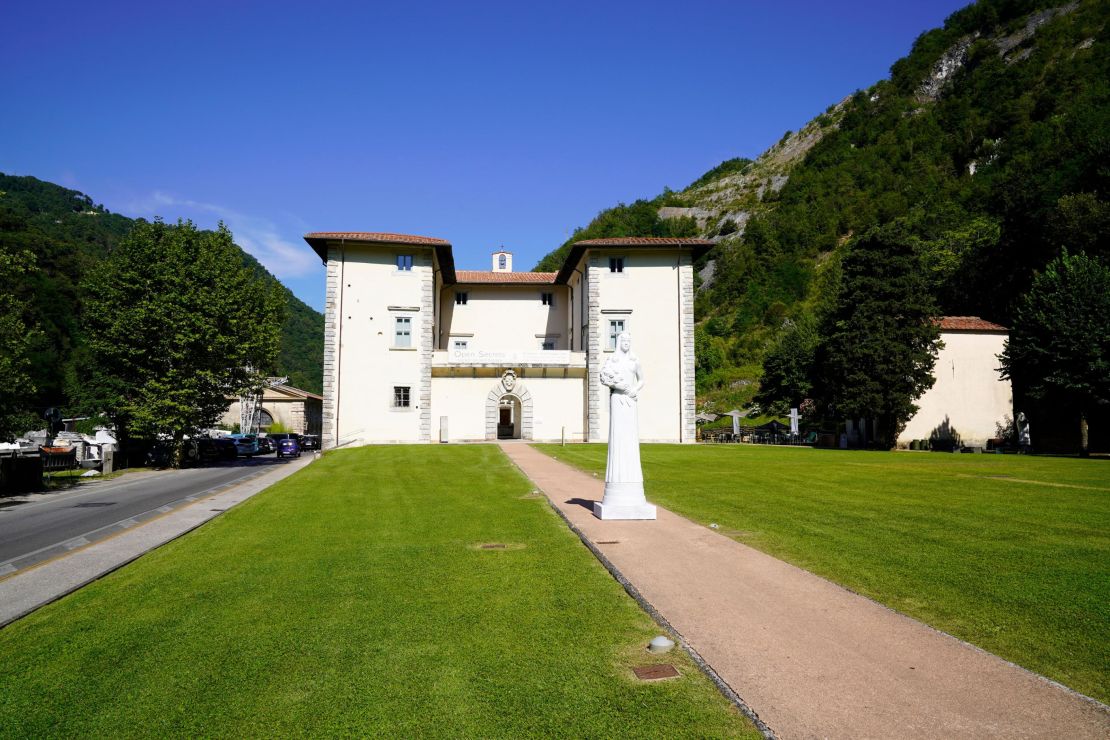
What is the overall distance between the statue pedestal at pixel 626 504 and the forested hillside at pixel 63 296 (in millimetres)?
25141

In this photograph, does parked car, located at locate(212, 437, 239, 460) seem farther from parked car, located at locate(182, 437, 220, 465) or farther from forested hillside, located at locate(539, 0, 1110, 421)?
forested hillside, located at locate(539, 0, 1110, 421)

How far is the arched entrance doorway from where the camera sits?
46.3m

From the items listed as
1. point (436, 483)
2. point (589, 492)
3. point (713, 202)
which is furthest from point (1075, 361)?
point (713, 202)

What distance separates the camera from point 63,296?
5806 centimetres

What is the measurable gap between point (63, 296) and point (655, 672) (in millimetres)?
71180

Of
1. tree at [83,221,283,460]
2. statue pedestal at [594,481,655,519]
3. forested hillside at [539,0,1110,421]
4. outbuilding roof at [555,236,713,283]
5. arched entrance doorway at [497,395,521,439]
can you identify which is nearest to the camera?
statue pedestal at [594,481,655,519]

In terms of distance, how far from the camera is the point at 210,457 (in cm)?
3338

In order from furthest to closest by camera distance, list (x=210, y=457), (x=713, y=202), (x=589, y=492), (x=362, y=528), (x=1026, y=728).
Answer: (x=713, y=202)
(x=210, y=457)
(x=589, y=492)
(x=362, y=528)
(x=1026, y=728)

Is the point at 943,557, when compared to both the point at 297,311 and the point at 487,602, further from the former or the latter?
the point at 297,311

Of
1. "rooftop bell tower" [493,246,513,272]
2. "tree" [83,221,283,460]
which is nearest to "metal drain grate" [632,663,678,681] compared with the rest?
"tree" [83,221,283,460]

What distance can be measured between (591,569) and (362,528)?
4589 millimetres

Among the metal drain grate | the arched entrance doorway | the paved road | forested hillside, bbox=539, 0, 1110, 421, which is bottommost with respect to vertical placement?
the paved road

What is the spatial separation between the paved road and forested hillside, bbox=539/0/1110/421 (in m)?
35.9

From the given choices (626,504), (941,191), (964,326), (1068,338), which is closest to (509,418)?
(964,326)
